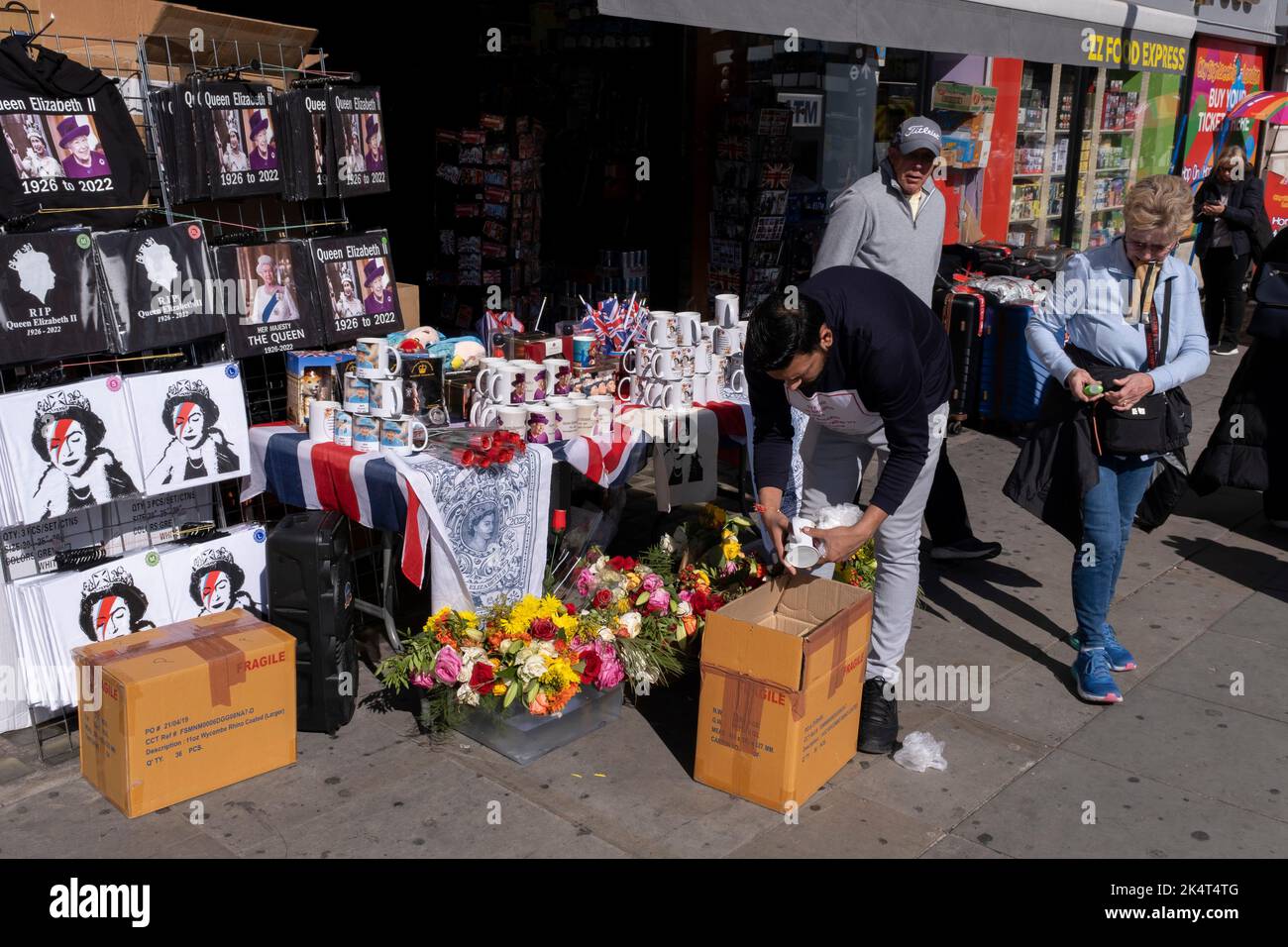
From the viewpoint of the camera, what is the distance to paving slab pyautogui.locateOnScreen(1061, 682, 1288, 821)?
12.6 feet

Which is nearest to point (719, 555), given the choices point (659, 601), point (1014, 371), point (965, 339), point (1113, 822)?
point (659, 601)

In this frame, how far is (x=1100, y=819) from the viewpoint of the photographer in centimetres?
364

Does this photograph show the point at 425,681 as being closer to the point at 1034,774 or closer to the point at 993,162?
the point at 1034,774

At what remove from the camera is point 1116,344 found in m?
4.27

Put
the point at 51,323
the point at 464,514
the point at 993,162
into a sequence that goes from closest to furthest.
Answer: the point at 51,323
the point at 464,514
the point at 993,162

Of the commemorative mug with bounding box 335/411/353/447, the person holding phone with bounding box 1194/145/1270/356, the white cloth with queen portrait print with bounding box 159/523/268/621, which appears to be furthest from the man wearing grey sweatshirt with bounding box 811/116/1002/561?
the person holding phone with bounding box 1194/145/1270/356

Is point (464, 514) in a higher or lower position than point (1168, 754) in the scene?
higher

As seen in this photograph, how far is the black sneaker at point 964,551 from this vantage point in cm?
575

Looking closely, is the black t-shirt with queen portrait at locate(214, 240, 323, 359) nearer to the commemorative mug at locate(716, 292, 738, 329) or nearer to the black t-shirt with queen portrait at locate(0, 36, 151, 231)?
the black t-shirt with queen portrait at locate(0, 36, 151, 231)

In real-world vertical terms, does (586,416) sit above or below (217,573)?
above

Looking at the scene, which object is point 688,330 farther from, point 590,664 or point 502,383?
point 590,664

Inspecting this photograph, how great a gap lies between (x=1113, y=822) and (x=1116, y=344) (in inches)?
65.7
